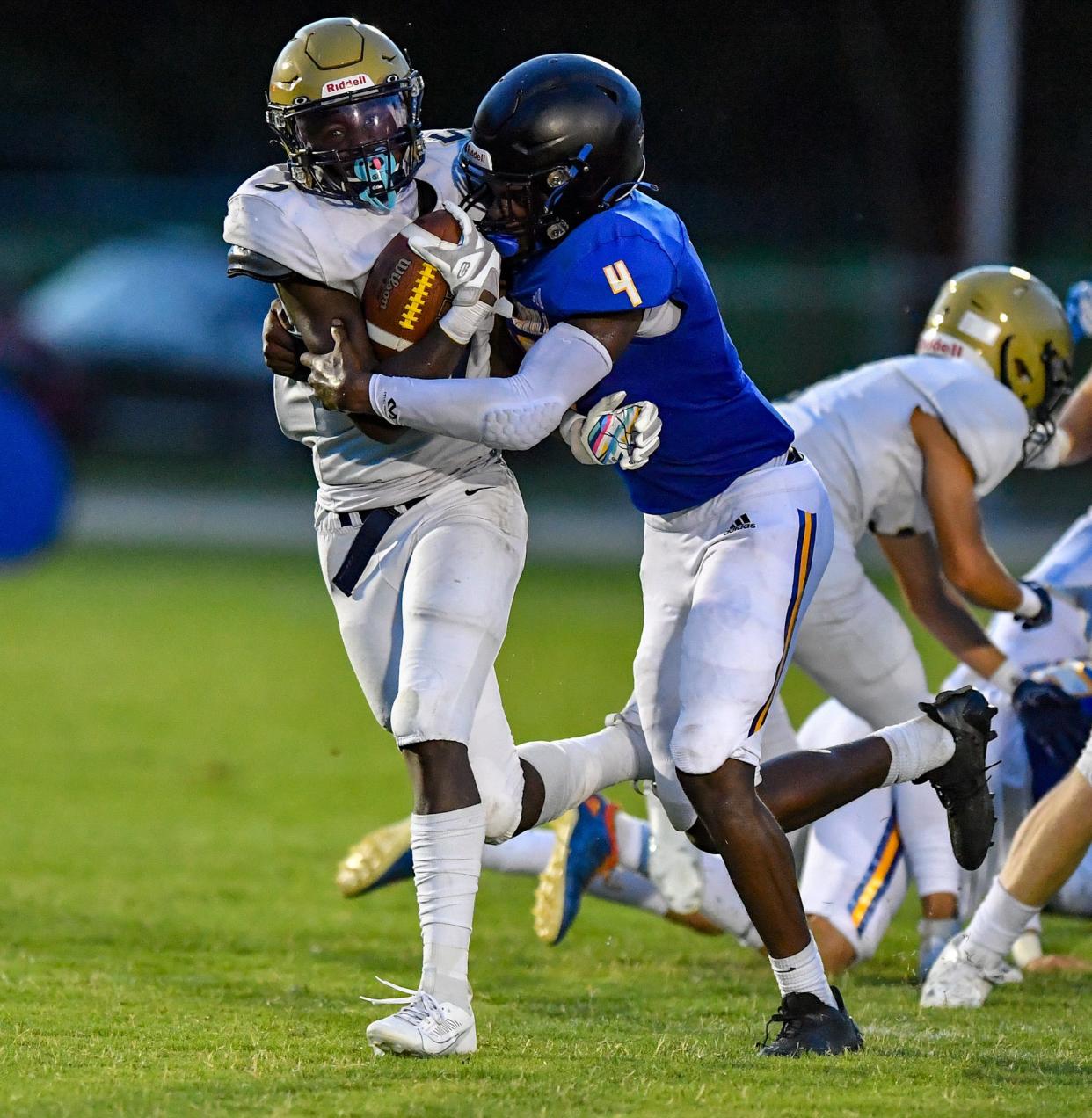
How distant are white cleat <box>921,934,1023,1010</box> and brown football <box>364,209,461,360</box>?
1730mm

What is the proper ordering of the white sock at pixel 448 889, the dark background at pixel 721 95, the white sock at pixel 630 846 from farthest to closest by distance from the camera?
the dark background at pixel 721 95 < the white sock at pixel 630 846 < the white sock at pixel 448 889

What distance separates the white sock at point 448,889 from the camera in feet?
11.0

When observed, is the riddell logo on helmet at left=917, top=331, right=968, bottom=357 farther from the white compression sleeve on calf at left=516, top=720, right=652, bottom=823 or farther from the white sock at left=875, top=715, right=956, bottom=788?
the white compression sleeve on calf at left=516, top=720, right=652, bottom=823

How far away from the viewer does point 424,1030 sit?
3.27 meters

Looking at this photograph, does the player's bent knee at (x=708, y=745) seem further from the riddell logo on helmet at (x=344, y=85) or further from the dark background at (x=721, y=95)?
the dark background at (x=721, y=95)

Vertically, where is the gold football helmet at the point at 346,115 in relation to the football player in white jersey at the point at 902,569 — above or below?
above

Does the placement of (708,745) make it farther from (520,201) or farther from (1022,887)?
(520,201)

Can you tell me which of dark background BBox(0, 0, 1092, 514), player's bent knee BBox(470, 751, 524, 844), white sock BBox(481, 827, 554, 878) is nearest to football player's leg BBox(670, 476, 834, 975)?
player's bent knee BBox(470, 751, 524, 844)

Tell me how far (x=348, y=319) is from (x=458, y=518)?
444 mm

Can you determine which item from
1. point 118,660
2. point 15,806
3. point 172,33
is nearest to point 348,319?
point 15,806

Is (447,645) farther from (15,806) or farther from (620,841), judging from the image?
(15,806)

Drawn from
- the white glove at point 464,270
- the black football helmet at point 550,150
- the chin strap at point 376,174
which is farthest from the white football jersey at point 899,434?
the chin strap at point 376,174

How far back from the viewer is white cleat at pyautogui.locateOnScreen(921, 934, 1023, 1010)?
3.92 m

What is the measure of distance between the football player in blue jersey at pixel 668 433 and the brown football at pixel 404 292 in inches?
1.3
